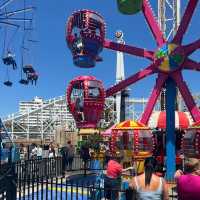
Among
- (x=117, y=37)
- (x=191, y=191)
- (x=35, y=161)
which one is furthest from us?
(x=117, y=37)

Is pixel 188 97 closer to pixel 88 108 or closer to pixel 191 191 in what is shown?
pixel 88 108

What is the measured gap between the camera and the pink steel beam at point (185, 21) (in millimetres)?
16156

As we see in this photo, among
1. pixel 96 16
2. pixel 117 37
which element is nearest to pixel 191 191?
pixel 96 16

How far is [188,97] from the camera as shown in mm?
16562

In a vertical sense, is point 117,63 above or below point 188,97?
above

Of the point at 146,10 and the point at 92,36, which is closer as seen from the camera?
the point at 92,36

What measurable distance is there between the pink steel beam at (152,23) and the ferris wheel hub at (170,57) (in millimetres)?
700

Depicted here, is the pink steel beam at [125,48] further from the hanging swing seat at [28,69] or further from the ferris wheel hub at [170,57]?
the hanging swing seat at [28,69]

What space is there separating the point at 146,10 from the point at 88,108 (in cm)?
431

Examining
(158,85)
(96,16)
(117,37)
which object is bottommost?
(158,85)

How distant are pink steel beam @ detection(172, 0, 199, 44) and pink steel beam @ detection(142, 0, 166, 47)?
30.3 inches

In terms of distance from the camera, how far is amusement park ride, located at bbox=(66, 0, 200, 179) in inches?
629

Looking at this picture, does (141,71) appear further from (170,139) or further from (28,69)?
(28,69)

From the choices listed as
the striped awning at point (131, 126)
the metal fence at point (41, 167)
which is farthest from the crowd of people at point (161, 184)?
the striped awning at point (131, 126)
